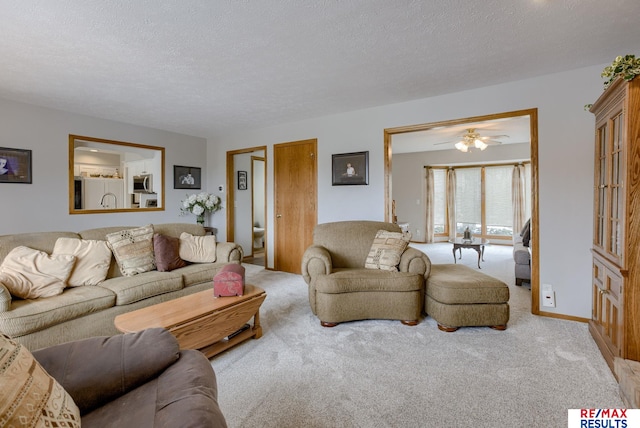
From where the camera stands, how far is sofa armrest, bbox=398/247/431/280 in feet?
9.57

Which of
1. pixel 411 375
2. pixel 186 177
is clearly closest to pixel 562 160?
pixel 411 375

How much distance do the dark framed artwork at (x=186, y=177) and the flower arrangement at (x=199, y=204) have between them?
24 centimetres

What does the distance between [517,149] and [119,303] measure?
794 cm

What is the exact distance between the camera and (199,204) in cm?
529

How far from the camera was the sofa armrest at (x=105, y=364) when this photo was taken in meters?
1.15

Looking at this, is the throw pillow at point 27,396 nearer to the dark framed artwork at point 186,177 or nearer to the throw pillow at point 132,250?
the throw pillow at point 132,250

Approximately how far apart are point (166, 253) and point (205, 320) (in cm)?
138

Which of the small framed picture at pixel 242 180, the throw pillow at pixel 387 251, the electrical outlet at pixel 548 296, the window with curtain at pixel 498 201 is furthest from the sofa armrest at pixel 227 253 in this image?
the window with curtain at pixel 498 201

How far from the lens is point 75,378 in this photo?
1151 mm

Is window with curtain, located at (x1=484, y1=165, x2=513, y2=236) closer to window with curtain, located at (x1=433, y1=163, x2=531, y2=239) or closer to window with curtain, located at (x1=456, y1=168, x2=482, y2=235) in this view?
window with curtain, located at (x1=433, y1=163, x2=531, y2=239)

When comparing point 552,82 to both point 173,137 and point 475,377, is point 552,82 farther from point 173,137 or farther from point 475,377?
point 173,137

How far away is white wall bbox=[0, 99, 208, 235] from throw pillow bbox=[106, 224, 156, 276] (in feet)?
5.40

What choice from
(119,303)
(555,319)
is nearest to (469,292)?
(555,319)

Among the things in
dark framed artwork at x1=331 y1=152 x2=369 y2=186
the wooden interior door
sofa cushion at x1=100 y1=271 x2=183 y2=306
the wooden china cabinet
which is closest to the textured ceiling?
the wooden china cabinet
